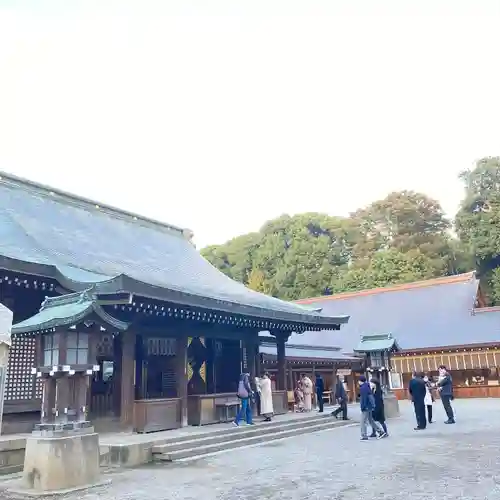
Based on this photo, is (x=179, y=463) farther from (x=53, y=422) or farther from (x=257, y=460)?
(x=53, y=422)

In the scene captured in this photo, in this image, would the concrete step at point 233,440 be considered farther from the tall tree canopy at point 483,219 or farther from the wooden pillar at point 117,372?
the tall tree canopy at point 483,219

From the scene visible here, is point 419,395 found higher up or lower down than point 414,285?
lower down

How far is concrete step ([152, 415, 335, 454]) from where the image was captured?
10.1 metres

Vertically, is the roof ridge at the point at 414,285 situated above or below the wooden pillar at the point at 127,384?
above

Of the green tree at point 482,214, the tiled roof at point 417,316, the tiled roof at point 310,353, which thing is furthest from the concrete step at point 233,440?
the green tree at point 482,214

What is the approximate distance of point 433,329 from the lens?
30016mm

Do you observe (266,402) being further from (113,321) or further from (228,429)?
(113,321)

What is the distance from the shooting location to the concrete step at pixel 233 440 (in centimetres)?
982

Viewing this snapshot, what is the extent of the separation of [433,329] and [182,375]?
70.1 ft

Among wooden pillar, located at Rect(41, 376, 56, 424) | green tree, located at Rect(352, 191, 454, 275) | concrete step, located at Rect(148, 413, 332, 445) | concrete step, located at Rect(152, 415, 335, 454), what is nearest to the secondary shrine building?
concrete step, located at Rect(148, 413, 332, 445)

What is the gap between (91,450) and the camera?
25.7 ft

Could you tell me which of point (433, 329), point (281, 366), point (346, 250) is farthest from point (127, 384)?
point (346, 250)

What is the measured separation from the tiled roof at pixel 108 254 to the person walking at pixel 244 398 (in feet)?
5.75

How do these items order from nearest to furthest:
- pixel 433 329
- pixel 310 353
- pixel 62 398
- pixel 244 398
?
pixel 62 398, pixel 244 398, pixel 310 353, pixel 433 329
